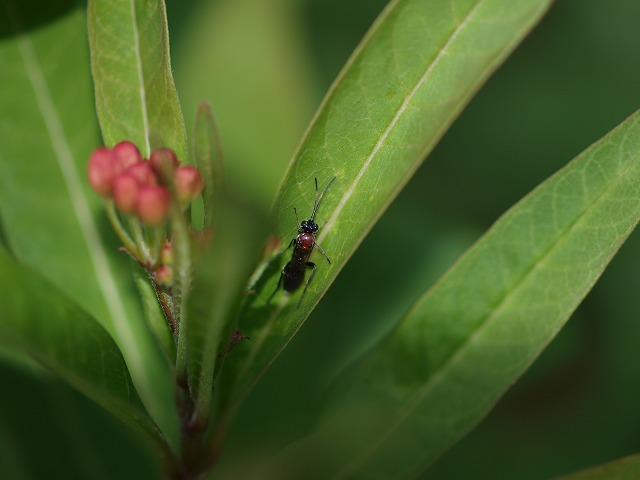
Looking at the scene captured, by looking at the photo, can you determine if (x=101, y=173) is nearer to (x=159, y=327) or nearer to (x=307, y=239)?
(x=159, y=327)

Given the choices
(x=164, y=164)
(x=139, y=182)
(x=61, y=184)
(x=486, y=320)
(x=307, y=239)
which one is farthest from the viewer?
(x=61, y=184)

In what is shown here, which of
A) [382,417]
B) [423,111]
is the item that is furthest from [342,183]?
[382,417]

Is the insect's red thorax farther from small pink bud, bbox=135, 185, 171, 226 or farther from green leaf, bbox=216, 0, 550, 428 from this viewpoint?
small pink bud, bbox=135, 185, 171, 226

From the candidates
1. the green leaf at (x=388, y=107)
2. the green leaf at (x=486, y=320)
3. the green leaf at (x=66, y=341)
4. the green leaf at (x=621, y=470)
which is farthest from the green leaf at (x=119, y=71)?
the green leaf at (x=621, y=470)

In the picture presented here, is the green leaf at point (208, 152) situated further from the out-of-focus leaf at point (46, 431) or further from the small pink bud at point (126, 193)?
the out-of-focus leaf at point (46, 431)

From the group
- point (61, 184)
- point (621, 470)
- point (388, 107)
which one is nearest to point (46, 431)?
point (61, 184)
